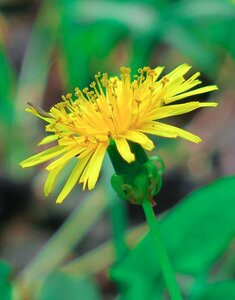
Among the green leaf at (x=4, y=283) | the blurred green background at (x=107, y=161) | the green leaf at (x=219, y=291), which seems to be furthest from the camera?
the blurred green background at (x=107, y=161)

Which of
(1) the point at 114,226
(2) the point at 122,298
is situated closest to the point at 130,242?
(1) the point at 114,226

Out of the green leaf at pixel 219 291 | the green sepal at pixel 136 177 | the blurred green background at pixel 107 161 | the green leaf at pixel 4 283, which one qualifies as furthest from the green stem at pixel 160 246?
the blurred green background at pixel 107 161

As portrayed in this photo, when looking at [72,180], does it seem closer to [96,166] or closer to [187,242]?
[96,166]

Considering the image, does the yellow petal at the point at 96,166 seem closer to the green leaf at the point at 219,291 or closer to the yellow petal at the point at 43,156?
the yellow petal at the point at 43,156

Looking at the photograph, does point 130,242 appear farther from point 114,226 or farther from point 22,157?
point 22,157

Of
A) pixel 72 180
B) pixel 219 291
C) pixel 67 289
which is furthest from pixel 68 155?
pixel 67 289

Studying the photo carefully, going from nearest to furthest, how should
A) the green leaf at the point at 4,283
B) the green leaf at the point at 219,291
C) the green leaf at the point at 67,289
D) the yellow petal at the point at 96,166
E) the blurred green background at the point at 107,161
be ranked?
1. the yellow petal at the point at 96,166
2. the green leaf at the point at 219,291
3. the green leaf at the point at 4,283
4. the green leaf at the point at 67,289
5. the blurred green background at the point at 107,161

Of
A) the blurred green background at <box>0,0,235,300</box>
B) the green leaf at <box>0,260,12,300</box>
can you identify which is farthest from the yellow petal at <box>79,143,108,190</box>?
the blurred green background at <box>0,0,235,300</box>

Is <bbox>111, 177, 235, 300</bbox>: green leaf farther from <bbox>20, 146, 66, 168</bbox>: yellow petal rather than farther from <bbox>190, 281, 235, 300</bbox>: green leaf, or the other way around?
<bbox>20, 146, 66, 168</bbox>: yellow petal
